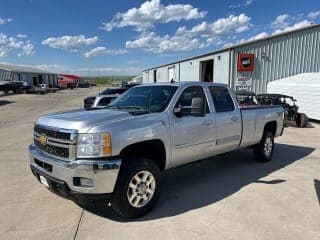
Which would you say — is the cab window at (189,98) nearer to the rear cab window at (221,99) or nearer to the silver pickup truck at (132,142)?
the silver pickup truck at (132,142)

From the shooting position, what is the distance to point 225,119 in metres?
5.52

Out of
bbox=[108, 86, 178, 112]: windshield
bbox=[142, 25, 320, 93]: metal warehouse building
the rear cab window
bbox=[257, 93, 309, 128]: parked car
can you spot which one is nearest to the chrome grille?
bbox=[108, 86, 178, 112]: windshield

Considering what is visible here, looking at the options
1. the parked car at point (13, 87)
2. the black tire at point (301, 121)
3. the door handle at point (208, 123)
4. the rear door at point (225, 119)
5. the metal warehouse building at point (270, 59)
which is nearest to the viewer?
the door handle at point (208, 123)

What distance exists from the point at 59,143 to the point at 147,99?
1694 mm

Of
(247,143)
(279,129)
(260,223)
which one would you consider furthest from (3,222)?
(279,129)

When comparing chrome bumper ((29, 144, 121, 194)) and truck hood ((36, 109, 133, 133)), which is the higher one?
truck hood ((36, 109, 133, 133))

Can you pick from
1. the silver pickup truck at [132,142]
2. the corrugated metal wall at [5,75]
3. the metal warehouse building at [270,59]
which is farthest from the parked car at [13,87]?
the silver pickup truck at [132,142]

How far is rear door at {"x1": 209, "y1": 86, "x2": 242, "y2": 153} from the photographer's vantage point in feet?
17.8

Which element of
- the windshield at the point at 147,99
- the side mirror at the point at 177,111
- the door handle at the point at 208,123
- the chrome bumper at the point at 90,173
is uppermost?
the windshield at the point at 147,99

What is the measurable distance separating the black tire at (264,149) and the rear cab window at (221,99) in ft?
5.38

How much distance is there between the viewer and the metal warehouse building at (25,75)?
53000 millimetres

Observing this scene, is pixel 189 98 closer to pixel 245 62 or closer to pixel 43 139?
pixel 43 139

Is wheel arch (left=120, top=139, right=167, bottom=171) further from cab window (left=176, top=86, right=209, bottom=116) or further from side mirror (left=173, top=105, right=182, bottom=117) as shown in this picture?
cab window (left=176, top=86, right=209, bottom=116)

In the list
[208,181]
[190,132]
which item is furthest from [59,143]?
[208,181]
